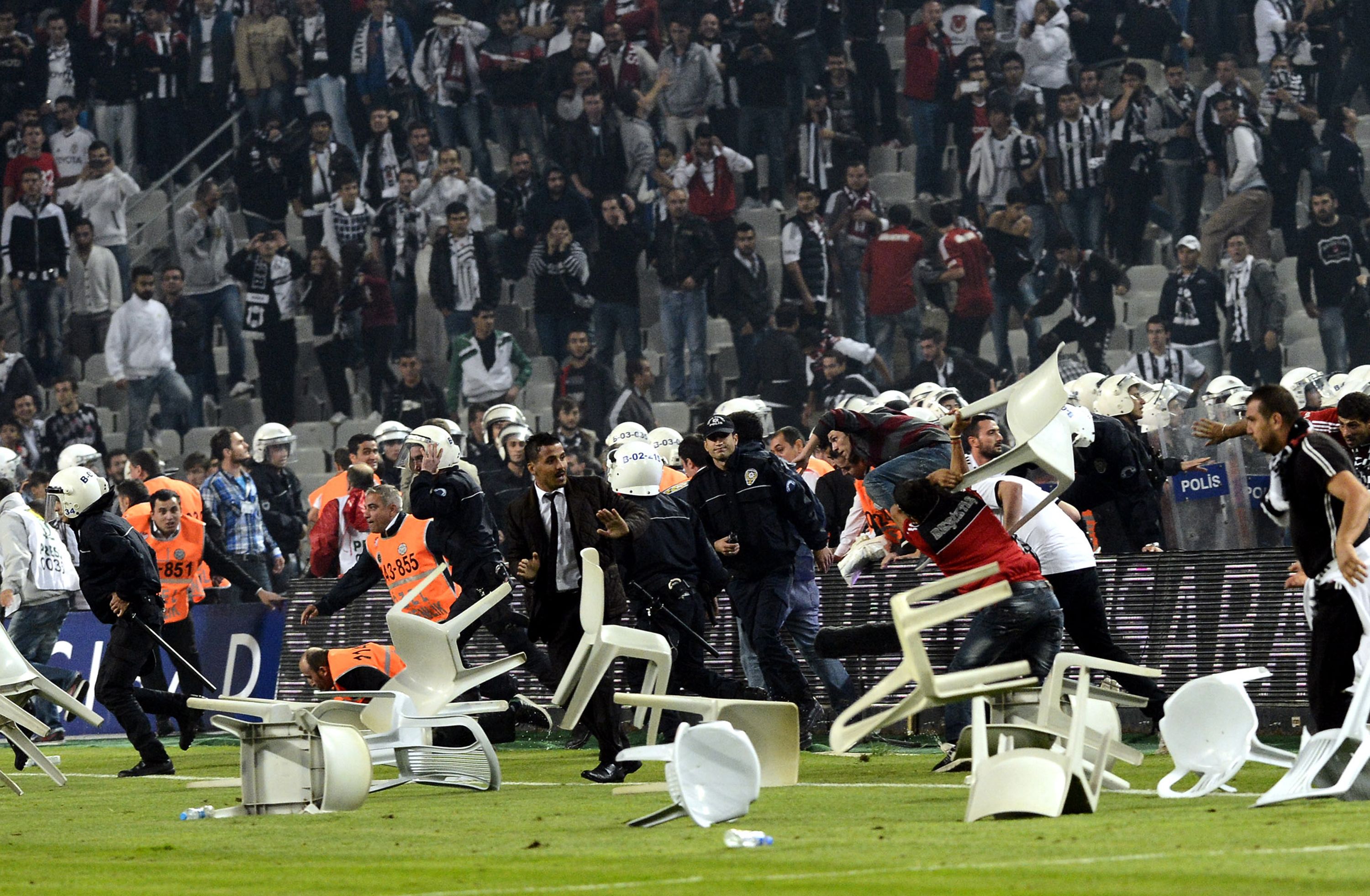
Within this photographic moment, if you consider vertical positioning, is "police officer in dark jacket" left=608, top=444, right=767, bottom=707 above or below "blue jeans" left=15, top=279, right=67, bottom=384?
below

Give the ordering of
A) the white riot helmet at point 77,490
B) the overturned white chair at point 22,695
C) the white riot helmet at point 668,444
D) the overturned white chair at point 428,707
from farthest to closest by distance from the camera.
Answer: the white riot helmet at point 668,444 < the white riot helmet at point 77,490 < the overturned white chair at point 22,695 < the overturned white chair at point 428,707

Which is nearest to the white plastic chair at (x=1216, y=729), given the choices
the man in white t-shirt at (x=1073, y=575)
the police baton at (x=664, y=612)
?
the man in white t-shirt at (x=1073, y=575)

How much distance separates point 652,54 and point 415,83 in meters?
3.55

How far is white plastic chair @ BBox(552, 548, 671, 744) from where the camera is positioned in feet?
32.3

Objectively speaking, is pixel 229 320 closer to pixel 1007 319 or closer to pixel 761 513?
pixel 1007 319

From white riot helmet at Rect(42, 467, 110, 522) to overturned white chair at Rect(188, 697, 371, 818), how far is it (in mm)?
4509

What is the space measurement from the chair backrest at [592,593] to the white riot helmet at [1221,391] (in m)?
7.89

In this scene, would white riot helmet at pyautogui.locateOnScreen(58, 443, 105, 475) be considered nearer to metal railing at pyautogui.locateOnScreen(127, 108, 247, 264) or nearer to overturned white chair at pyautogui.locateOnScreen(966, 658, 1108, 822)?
overturned white chair at pyautogui.locateOnScreen(966, 658, 1108, 822)

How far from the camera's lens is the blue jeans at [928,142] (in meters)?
23.8

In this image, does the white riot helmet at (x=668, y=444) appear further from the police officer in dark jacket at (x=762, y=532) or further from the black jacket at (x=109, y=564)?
the black jacket at (x=109, y=564)

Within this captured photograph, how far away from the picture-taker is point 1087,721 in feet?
28.3

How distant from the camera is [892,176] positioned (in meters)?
24.0

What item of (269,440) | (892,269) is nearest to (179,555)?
(269,440)

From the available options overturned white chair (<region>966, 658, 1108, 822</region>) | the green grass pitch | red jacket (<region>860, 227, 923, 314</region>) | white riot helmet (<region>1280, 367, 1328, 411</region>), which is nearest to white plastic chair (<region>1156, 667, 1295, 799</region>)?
the green grass pitch
